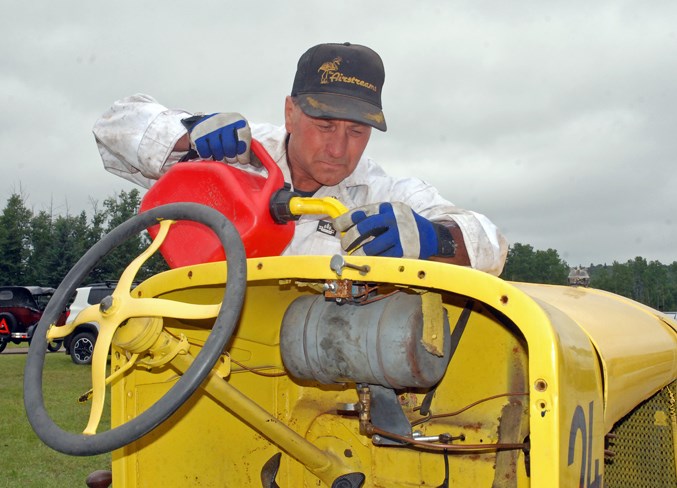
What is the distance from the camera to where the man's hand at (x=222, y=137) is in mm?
2789

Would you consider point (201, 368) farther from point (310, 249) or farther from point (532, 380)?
point (310, 249)

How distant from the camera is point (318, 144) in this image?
3322 millimetres

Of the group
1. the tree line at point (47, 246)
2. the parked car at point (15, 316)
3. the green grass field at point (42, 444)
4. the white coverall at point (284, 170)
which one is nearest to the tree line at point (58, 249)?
the tree line at point (47, 246)

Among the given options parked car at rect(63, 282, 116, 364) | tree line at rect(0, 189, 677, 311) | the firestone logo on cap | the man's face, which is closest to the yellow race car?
the man's face

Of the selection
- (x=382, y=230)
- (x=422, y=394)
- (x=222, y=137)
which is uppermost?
(x=222, y=137)

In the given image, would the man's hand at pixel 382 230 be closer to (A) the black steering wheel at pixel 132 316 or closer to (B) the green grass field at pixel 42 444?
(A) the black steering wheel at pixel 132 316

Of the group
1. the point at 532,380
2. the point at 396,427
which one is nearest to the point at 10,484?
the point at 396,427

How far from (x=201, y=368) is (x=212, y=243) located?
980mm

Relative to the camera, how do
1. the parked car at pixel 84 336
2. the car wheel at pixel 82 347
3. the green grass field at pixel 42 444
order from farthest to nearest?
the car wheel at pixel 82 347
the parked car at pixel 84 336
the green grass field at pixel 42 444

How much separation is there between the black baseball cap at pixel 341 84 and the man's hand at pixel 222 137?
1.45 feet

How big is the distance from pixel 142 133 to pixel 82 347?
13.1 metres

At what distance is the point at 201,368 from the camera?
1.74m

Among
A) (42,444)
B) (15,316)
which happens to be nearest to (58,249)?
(15,316)

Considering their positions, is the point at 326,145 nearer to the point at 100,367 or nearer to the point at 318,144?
the point at 318,144
